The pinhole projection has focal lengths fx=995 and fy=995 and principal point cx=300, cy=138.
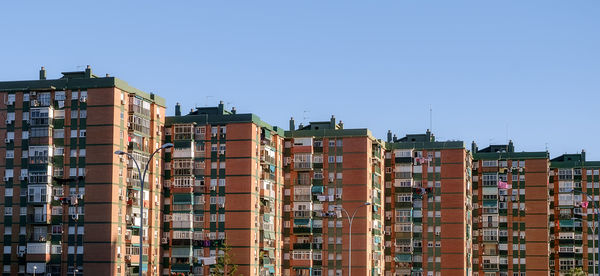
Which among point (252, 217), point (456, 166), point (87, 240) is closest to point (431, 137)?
point (456, 166)

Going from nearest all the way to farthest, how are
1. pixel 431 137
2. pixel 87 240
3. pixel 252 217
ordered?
pixel 87 240, pixel 252 217, pixel 431 137

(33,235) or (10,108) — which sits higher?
(10,108)

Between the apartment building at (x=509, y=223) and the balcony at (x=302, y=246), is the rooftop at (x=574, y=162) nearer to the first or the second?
the apartment building at (x=509, y=223)

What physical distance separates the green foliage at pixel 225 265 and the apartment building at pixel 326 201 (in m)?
16.9

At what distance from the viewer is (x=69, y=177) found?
110m

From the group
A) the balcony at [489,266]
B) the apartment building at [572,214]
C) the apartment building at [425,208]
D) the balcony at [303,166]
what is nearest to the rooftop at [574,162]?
the apartment building at [572,214]

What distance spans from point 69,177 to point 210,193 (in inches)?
857

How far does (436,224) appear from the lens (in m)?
155

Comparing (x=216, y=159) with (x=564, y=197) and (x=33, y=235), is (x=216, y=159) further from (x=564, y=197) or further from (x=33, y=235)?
(x=564, y=197)

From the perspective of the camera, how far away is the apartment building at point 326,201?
140125 mm

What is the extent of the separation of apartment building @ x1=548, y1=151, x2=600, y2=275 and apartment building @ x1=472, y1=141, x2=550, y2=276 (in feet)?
45.7

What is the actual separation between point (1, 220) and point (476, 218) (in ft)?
288

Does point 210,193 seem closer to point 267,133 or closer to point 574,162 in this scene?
point 267,133

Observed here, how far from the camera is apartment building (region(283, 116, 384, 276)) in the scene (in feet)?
460
